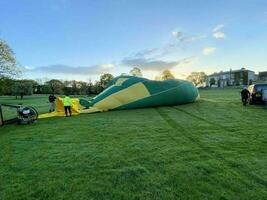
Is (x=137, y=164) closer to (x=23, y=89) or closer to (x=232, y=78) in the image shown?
(x=23, y=89)

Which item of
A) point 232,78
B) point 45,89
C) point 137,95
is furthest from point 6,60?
point 232,78

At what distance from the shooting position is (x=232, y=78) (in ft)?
322

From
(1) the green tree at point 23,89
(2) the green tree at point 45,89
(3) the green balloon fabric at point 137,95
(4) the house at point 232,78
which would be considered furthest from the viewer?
(4) the house at point 232,78

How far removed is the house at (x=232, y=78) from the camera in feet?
305

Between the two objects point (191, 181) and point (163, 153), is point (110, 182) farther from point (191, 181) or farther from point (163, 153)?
point (163, 153)

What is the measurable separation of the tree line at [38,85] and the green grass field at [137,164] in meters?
12.7

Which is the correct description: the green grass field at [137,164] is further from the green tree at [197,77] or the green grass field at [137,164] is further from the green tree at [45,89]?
the green tree at [197,77]

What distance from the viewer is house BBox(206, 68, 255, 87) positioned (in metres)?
92.9

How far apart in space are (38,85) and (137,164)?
241ft

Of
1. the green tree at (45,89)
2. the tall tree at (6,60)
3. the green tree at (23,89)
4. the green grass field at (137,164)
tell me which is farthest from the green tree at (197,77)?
the green grass field at (137,164)

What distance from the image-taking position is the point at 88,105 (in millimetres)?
16188

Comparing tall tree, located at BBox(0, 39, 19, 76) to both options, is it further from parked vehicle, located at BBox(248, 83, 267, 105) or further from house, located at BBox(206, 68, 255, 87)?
house, located at BBox(206, 68, 255, 87)

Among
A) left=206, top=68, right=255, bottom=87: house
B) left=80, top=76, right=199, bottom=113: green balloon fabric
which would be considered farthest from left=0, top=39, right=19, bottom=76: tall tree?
left=206, top=68, right=255, bottom=87: house

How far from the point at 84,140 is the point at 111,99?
840 centimetres
